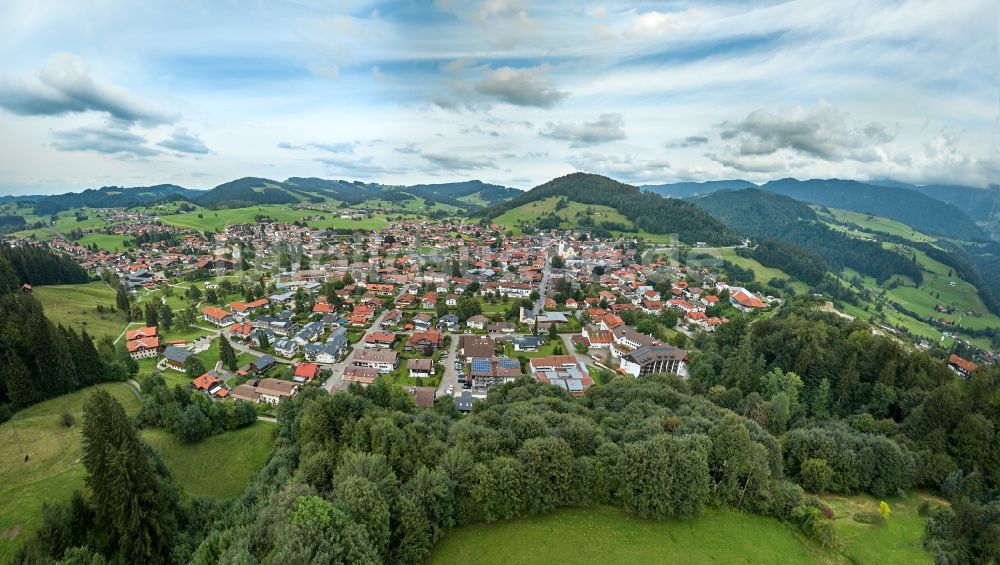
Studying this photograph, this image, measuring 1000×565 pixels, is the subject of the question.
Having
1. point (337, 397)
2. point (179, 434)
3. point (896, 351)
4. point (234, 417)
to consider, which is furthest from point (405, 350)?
point (896, 351)

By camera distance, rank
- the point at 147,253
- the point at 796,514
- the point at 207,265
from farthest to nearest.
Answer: the point at 147,253
the point at 207,265
the point at 796,514

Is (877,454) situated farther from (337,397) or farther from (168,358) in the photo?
(168,358)

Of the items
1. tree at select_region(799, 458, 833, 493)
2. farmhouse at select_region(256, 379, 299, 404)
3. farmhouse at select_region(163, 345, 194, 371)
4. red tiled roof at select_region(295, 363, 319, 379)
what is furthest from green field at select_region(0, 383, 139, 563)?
tree at select_region(799, 458, 833, 493)

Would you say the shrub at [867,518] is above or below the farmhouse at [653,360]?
above

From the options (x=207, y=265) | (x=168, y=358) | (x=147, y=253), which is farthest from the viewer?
(x=147, y=253)

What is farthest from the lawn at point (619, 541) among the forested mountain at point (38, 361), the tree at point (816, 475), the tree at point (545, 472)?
the forested mountain at point (38, 361)

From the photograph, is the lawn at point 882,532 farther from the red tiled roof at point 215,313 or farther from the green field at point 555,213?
the green field at point 555,213

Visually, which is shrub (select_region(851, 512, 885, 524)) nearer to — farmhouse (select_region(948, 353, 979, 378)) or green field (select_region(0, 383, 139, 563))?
green field (select_region(0, 383, 139, 563))
